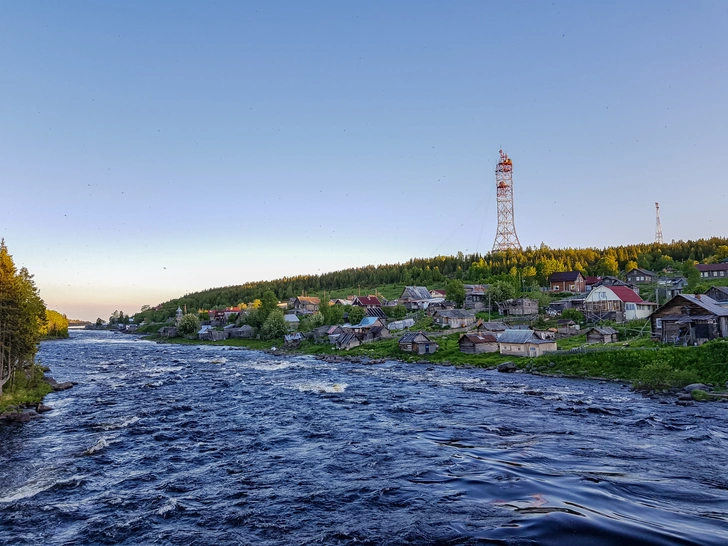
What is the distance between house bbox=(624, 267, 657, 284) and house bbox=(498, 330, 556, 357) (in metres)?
74.1

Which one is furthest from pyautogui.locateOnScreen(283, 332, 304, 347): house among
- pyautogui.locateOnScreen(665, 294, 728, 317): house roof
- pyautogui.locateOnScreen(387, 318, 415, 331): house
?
pyautogui.locateOnScreen(665, 294, 728, 317): house roof

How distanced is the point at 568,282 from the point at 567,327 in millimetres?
51209

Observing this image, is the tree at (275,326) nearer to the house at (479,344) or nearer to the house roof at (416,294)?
the house roof at (416,294)

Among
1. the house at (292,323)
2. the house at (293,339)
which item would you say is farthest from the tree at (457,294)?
the house at (292,323)

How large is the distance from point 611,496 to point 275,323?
323 feet

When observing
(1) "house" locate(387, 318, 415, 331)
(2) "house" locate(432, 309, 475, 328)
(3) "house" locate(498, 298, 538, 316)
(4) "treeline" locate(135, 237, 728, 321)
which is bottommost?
(1) "house" locate(387, 318, 415, 331)

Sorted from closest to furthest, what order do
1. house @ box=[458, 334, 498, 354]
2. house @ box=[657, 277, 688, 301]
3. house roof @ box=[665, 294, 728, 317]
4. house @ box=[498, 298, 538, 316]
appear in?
1. house roof @ box=[665, 294, 728, 317]
2. house @ box=[458, 334, 498, 354]
3. house @ box=[657, 277, 688, 301]
4. house @ box=[498, 298, 538, 316]

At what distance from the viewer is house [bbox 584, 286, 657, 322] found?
76.4 meters

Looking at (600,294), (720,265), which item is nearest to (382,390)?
(600,294)

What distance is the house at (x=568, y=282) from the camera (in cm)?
11762

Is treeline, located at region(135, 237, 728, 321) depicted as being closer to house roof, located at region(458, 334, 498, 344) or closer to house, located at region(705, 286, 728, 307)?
house, located at region(705, 286, 728, 307)

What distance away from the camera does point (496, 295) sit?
101750 mm

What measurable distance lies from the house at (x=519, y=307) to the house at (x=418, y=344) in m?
35.0

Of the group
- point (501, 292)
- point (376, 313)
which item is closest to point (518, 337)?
point (501, 292)
